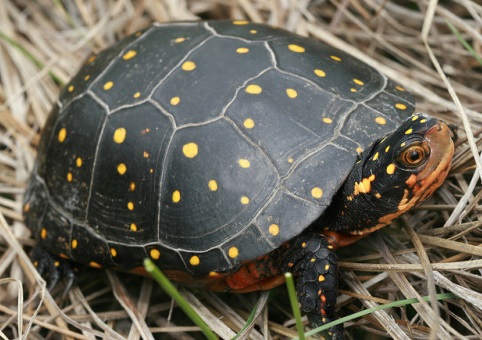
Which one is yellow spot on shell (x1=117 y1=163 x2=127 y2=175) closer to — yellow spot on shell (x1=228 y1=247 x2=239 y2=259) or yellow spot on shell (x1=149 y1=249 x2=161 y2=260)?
yellow spot on shell (x1=149 y1=249 x2=161 y2=260)

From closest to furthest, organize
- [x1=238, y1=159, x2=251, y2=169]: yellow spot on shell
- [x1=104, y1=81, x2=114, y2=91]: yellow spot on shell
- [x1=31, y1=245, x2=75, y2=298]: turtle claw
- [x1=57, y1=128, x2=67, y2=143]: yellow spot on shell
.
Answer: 1. [x1=238, y1=159, x2=251, y2=169]: yellow spot on shell
2. [x1=104, y1=81, x2=114, y2=91]: yellow spot on shell
3. [x1=57, y1=128, x2=67, y2=143]: yellow spot on shell
4. [x1=31, y1=245, x2=75, y2=298]: turtle claw

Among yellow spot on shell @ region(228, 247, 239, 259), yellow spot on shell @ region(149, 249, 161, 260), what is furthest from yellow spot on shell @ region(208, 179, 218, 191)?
yellow spot on shell @ region(149, 249, 161, 260)

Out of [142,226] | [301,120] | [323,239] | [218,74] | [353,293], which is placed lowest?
[353,293]

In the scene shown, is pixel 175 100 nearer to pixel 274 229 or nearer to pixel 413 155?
pixel 274 229

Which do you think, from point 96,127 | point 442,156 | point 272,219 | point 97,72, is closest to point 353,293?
point 272,219

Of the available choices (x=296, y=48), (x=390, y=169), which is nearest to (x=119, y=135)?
(x=296, y=48)

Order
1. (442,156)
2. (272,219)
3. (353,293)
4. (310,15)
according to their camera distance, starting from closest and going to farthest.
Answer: (442,156)
(272,219)
(353,293)
(310,15)

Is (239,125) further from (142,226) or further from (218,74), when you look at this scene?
(142,226)

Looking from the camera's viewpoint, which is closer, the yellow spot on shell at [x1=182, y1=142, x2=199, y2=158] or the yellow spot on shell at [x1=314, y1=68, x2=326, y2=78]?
the yellow spot on shell at [x1=182, y1=142, x2=199, y2=158]
